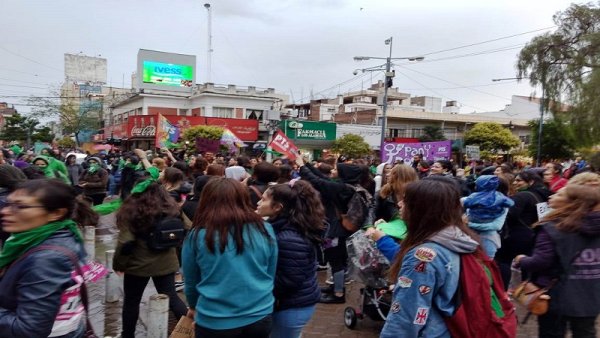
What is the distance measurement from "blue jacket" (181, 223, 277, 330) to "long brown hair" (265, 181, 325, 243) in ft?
1.21

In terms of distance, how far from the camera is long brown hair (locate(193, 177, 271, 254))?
2568mm

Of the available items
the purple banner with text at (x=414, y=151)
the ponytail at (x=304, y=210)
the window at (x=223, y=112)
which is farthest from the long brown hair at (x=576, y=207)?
the window at (x=223, y=112)

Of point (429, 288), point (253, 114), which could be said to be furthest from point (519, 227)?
point (253, 114)

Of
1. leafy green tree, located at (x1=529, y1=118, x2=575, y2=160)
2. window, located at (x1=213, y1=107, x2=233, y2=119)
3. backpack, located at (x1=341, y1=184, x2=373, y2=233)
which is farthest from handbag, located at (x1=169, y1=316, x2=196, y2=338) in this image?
window, located at (x1=213, y1=107, x2=233, y2=119)

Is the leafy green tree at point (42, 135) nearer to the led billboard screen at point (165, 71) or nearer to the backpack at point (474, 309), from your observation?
the led billboard screen at point (165, 71)

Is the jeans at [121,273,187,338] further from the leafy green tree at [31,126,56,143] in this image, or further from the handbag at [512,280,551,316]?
the leafy green tree at [31,126,56,143]

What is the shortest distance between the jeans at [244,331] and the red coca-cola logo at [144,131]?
36.7m

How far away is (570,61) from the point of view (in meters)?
24.3

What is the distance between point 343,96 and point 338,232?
53.7m

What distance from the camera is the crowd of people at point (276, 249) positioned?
2070mm

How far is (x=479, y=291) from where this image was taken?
2.08 m

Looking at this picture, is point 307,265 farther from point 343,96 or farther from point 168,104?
point 343,96

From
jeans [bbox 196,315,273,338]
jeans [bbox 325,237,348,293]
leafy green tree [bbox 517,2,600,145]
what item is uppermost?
leafy green tree [bbox 517,2,600,145]

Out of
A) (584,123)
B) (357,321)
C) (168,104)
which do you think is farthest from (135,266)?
(168,104)
